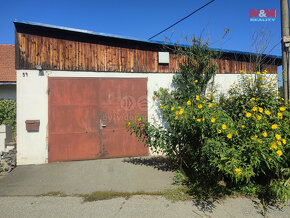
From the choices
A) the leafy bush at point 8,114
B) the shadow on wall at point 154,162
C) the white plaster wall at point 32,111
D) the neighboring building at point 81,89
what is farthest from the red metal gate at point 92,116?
the leafy bush at point 8,114

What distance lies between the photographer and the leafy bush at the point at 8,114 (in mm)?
6129

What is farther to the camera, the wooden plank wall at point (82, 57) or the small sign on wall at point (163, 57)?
the small sign on wall at point (163, 57)

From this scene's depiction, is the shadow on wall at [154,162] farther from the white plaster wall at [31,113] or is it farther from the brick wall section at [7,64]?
the brick wall section at [7,64]

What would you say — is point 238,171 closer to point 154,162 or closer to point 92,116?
point 154,162

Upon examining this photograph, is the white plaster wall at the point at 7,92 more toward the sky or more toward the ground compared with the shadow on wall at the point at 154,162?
more toward the sky

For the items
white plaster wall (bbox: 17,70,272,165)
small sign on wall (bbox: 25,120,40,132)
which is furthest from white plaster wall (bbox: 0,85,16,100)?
small sign on wall (bbox: 25,120,40,132)

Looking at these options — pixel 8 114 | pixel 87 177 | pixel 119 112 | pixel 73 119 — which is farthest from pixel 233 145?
pixel 8 114

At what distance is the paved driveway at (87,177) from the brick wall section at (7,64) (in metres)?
5.90

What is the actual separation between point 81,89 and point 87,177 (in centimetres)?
265

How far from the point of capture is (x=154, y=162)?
14.6 feet

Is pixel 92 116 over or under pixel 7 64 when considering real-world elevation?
under

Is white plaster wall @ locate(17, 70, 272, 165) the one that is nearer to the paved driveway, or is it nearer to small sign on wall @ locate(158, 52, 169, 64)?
the paved driveway

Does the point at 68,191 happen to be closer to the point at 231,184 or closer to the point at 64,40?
the point at 231,184

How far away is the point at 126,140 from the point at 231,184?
313 cm
